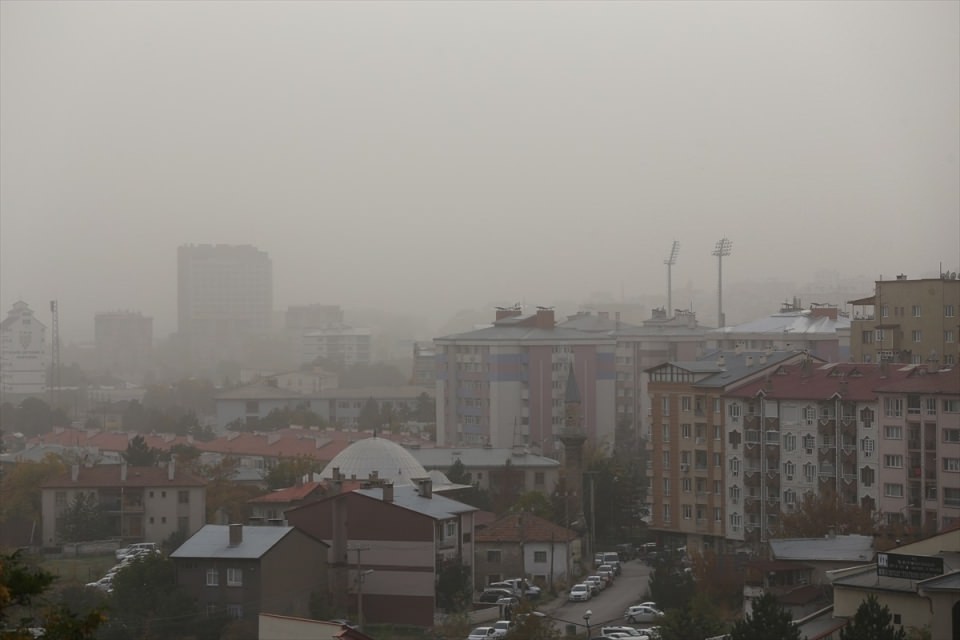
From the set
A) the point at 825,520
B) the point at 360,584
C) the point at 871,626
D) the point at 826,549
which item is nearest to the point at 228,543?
the point at 360,584

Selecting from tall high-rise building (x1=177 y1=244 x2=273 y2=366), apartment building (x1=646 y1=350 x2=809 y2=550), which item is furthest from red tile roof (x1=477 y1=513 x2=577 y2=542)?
tall high-rise building (x1=177 y1=244 x2=273 y2=366)

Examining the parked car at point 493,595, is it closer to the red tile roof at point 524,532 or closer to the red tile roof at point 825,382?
the red tile roof at point 524,532

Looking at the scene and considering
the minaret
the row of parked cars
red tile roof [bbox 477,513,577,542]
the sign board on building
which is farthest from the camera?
the minaret

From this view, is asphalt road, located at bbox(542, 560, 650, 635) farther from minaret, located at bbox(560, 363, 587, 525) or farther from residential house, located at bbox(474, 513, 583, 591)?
minaret, located at bbox(560, 363, 587, 525)

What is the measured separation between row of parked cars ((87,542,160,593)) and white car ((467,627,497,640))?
3.01 metres

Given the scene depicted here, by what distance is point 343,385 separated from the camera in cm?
5119

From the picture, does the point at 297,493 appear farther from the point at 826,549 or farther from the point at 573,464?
the point at 826,549

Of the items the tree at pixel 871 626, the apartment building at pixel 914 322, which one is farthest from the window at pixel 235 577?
the apartment building at pixel 914 322

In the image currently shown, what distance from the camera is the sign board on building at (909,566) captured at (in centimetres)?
882

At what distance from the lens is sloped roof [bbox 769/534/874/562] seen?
11.3 meters

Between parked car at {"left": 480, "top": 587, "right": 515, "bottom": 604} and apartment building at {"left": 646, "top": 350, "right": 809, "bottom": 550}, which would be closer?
parked car at {"left": 480, "top": 587, "right": 515, "bottom": 604}

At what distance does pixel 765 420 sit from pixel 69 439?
18.2 m

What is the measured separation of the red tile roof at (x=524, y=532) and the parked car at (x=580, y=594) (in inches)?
48.9

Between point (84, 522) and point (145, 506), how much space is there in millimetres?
727
